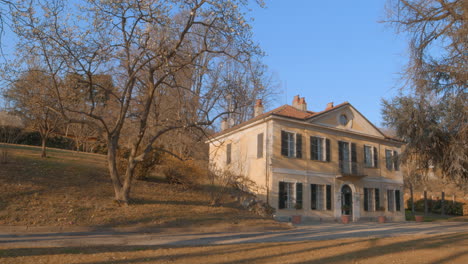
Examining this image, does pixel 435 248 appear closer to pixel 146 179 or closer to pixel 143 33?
pixel 143 33

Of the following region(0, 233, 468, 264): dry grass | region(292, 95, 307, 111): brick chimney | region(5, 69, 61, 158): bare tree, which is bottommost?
region(0, 233, 468, 264): dry grass

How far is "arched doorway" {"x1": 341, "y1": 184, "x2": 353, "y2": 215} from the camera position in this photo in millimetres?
24828

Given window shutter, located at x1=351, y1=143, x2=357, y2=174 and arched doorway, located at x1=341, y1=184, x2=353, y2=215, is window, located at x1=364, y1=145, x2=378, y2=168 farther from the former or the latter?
arched doorway, located at x1=341, y1=184, x2=353, y2=215

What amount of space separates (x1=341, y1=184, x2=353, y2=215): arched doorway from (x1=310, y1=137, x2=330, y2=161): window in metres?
2.74

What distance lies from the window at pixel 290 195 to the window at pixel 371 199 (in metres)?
6.76

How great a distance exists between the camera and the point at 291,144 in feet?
75.8

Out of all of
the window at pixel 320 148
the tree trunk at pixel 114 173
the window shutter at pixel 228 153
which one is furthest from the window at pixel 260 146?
the tree trunk at pixel 114 173

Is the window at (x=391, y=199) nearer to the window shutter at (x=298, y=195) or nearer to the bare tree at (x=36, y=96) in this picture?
the window shutter at (x=298, y=195)

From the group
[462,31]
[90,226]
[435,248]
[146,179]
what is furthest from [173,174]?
[462,31]

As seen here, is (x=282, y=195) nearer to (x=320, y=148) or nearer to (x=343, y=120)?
(x=320, y=148)

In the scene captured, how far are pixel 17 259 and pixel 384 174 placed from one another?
87.0 feet


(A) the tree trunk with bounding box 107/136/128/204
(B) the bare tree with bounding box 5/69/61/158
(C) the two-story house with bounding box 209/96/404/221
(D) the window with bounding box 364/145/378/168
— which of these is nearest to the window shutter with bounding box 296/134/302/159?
(C) the two-story house with bounding box 209/96/404/221

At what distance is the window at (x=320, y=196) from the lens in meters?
23.2

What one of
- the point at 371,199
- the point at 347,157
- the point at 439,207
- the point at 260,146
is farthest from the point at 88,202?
the point at 439,207
